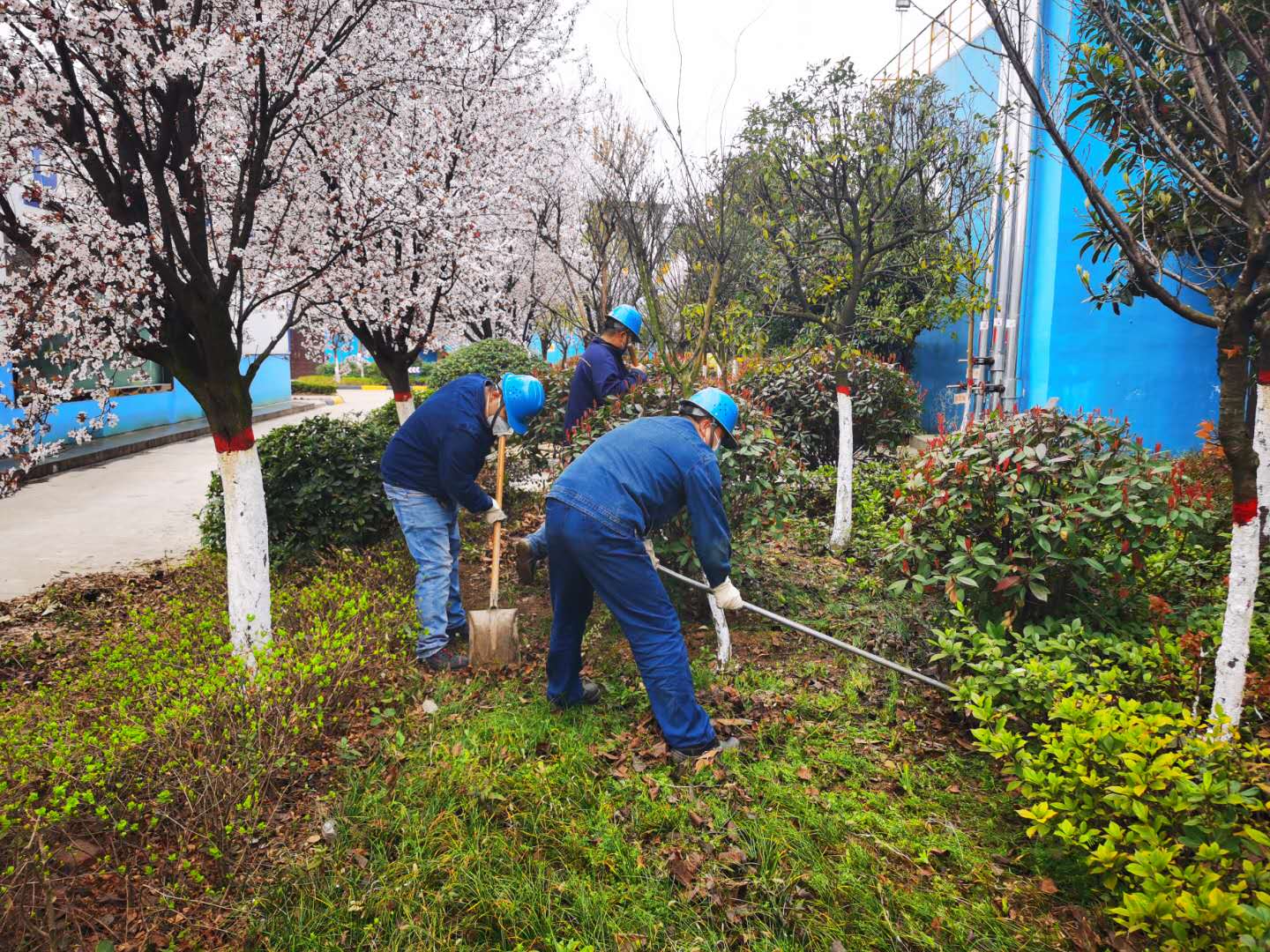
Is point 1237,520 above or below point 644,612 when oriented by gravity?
above

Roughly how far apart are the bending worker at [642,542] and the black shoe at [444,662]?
38.0 inches

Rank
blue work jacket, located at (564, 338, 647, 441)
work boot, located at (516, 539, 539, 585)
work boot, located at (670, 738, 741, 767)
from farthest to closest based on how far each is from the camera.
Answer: blue work jacket, located at (564, 338, 647, 441) < work boot, located at (516, 539, 539, 585) < work boot, located at (670, 738, 741, 767)

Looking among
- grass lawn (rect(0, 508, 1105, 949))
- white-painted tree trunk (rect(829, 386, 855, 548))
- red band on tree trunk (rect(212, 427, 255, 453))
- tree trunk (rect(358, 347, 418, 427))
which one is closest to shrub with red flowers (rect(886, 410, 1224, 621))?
grass lawn (rect(0, 508, 1105, 949))

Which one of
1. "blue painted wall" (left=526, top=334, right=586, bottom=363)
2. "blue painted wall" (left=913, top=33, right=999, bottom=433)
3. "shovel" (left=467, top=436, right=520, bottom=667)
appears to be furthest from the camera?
"blue painted wall" (left=526, top=334, right=586, bottom=363)

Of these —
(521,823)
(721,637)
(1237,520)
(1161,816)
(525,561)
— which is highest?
(1237,520)

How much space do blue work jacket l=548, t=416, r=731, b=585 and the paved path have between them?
4252 millimetres

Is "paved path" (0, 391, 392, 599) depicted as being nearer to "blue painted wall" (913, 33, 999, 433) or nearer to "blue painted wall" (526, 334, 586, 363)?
"blue painted wall" (526, 334, 586, 363)

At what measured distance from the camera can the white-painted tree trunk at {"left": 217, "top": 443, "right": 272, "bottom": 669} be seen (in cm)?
419

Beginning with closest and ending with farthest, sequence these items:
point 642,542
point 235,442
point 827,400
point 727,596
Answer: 1. point 642,542
2. point 727,596
3. point 235,442
4. point 827,400

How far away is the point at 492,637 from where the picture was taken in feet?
14.2

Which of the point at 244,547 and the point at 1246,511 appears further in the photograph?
the point at 244,547

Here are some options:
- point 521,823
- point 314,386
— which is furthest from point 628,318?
point 314,386

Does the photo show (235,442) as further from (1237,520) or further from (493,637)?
(1237,520)

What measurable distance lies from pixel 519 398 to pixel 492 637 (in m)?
1.37
